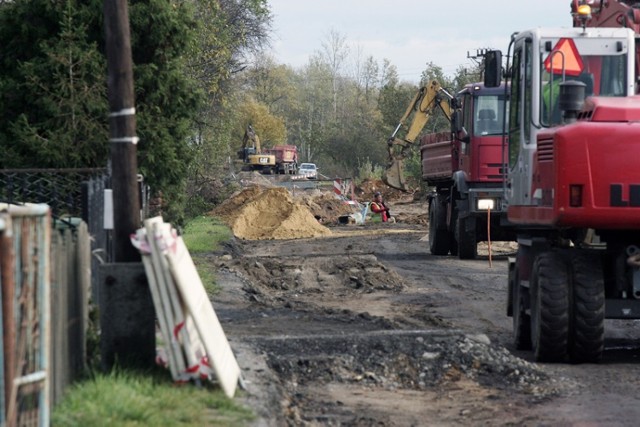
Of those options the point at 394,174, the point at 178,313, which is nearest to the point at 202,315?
the point at 178,313

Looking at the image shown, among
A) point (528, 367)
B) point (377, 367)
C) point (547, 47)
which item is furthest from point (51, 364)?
point (547, 47)

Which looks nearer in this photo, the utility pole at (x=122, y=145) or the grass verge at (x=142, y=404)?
the grass verge at (x=142, y=404)

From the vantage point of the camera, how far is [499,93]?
2656 cm

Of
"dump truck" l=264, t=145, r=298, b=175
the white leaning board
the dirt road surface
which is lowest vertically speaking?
the dirt road surface

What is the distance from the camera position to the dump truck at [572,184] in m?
11.7

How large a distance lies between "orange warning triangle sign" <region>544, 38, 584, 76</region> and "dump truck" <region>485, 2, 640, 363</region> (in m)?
0.01

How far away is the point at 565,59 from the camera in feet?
45.0

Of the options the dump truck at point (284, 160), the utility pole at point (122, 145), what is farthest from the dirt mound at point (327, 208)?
the dump truck at point (284, 160)

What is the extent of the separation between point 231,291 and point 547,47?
23.8 ft

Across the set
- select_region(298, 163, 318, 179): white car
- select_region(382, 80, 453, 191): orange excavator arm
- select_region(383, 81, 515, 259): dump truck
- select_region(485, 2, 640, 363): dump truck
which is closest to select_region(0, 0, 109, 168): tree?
select_region(383, 81, 515, 259): dump truck

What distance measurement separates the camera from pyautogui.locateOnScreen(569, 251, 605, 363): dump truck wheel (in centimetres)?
1220

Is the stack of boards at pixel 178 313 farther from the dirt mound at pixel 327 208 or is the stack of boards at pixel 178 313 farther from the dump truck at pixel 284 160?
the dump truck at pixel 284 160

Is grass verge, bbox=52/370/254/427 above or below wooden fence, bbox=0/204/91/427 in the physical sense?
below

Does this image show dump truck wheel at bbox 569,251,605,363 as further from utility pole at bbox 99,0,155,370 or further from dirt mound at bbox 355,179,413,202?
dirt mound at bbox 355,179,413,202
